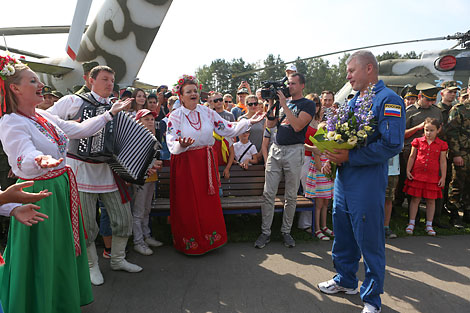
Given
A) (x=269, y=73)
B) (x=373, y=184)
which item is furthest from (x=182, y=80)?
(x=269, y=73)

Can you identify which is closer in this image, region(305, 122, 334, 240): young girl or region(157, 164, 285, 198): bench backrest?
region(305, 122, 334, 240): young girl

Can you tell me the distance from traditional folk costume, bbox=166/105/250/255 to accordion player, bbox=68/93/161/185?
2.04ft

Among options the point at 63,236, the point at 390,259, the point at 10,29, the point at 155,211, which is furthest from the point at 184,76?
the point at 10,29

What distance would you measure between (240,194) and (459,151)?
12.3ft

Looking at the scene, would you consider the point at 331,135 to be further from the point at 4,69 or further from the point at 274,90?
the point at 4,69

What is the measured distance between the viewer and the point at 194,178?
3.87 metres

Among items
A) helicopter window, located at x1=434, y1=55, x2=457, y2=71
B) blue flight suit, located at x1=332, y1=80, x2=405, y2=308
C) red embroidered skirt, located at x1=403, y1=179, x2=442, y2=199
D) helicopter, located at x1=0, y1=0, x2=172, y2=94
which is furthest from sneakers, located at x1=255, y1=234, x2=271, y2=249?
helicopter window, located at x1=434, y1=55, x2=457, y2=71

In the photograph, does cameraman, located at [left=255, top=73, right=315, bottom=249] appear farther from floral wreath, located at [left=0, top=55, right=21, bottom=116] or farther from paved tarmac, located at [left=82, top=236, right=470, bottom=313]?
floral wreath, located at [left=0, top=55, right=21, bottom=116]

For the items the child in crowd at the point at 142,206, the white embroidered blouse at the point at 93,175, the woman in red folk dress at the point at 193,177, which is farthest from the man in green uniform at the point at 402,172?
the white embroidered blouse at the point at 93,175

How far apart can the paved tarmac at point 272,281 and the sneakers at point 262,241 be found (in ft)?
0.27

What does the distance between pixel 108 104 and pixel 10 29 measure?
13.6m

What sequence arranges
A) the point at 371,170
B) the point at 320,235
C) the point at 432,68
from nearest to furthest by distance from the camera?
the point at 371,170, the point at 320,235, the point at 432,68

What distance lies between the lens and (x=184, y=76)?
3.88 metres

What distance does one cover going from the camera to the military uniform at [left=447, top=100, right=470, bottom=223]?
5.02 metres
